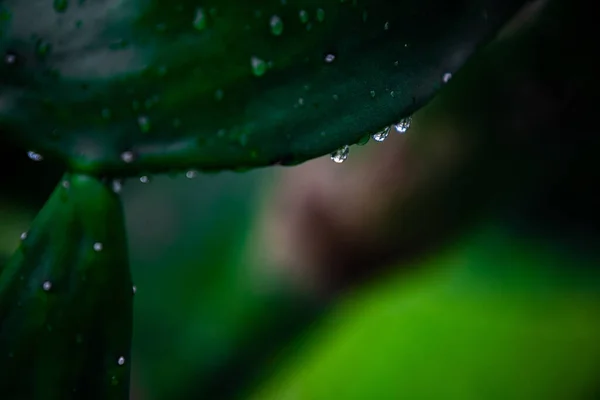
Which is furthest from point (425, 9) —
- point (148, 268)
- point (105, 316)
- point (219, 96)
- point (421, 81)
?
point (148, 268)

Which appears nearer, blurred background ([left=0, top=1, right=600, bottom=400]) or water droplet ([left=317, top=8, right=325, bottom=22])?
water droplet ([left=317, top=8, right=325, bottom=22])

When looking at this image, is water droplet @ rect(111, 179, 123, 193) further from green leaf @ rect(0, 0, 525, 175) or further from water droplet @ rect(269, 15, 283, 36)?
water droplet @ rect(269, 15, 283, 36)

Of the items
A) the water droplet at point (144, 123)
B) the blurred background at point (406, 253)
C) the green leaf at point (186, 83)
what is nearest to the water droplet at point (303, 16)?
the green leaf at point (186, 83)

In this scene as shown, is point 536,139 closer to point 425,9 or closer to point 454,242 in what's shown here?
point 454,242

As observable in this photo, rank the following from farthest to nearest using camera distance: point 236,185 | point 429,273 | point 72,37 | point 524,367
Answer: point 236,185
point 429,273
point 524,367
point 72,37

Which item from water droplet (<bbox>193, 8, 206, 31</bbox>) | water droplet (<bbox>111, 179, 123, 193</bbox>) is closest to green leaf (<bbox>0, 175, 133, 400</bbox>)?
water droplet (<bbox>111, 179, 123, 193</bbox>)

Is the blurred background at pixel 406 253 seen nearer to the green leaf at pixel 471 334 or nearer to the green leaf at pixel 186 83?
the green leaf at pixel 471 334
